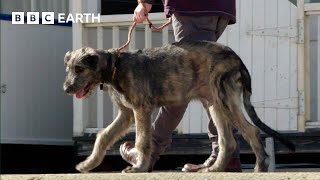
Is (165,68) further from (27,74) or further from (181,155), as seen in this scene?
(27,74)

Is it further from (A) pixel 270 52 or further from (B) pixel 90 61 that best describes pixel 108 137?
(A) pixel 270 52

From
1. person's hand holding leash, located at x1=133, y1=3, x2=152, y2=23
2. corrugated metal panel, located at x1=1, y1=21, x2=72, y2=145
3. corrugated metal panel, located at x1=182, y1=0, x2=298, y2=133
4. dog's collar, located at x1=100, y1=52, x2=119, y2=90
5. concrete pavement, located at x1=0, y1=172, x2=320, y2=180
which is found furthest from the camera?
corrugated metal panel, located at x1=1, y1=21, x2=72, y2=145

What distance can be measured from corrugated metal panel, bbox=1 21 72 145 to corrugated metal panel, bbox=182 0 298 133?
105 inches

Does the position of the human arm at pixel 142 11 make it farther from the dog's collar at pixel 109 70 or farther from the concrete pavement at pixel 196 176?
the concrete pavement at pixel 196 176

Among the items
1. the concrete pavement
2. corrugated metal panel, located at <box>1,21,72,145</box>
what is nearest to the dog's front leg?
the concrete pavement

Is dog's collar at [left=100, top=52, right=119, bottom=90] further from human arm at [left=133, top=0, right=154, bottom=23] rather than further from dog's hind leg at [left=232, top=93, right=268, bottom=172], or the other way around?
dog's hind leg at [left=232, top=93, right=268, bottom=172]

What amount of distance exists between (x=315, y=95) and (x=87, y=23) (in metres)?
2.55

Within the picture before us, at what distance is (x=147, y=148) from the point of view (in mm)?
8445

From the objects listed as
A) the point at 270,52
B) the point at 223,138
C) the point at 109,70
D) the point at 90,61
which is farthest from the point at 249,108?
the point at 270,52

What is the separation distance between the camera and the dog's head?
27.9 ft

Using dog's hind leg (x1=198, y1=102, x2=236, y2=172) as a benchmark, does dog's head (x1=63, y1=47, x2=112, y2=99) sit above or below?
above

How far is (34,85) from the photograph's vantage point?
13.6 m

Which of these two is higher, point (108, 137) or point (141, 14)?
point (141, 14)

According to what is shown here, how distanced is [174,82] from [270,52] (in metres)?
3.44
